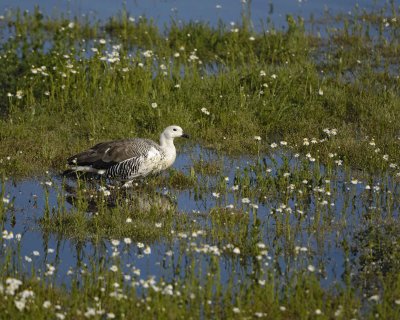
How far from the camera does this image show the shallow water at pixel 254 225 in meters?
11.6

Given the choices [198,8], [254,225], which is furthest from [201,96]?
[198,8]

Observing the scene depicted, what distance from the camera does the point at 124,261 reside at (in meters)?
11.8

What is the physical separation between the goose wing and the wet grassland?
0.41 metres

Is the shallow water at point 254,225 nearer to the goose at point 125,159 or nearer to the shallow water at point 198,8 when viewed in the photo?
the goose at point 125,159

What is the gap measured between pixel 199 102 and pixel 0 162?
3673mm

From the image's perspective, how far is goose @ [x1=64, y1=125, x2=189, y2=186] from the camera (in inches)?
567

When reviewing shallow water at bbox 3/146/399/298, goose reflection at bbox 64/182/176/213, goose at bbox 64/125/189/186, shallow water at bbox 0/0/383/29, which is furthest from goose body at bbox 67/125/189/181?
shallow water at bbox 0/0/383/29

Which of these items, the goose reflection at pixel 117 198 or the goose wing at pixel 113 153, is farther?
the goose wing at pixel 113 153

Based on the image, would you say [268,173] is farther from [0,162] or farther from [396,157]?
[0,162]

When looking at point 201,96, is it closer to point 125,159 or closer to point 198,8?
point 125,159

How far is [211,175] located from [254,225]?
2949mm

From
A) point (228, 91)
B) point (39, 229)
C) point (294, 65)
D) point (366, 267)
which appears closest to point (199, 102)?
point (228, 91)

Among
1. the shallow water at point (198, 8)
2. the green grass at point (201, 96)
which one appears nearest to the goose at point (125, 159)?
the green grass at point (201, 96)

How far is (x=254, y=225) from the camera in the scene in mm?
11961
